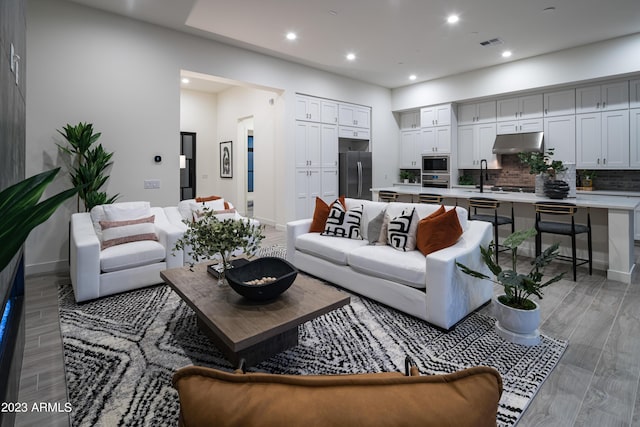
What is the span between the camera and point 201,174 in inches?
353

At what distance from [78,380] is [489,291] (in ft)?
10.5

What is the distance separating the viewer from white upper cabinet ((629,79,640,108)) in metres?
5.60

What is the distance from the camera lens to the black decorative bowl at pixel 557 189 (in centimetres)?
434

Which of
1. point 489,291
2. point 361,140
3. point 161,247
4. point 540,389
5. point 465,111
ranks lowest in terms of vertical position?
point 540,389

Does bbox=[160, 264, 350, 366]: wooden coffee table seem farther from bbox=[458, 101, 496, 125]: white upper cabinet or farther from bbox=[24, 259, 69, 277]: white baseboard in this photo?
bbox=[458, 101, 496, 125]: white upper cabinet

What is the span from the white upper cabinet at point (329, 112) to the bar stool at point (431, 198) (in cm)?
280

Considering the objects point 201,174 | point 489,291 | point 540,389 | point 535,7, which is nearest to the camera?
point 540,389

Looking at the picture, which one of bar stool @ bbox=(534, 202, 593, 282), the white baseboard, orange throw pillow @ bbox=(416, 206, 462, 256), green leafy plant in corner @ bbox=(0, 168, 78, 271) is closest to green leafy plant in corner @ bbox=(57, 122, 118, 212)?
the white baseboard

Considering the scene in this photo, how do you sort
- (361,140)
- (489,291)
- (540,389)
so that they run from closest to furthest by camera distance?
(540,389), (489,291), (361,140)

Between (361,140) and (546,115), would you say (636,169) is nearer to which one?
(546,115)

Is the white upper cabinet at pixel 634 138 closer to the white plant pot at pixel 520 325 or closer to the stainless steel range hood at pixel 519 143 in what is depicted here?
the stainless steel range hood at pixel 519 143

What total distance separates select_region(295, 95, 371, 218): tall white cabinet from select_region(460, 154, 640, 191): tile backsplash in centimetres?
292

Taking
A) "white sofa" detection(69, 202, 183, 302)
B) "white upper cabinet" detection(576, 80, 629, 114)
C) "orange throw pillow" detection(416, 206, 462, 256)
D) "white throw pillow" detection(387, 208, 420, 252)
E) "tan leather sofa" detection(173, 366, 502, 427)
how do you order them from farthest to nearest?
"white upper cabinet" detection(576, 80, 629, 114), "white throw pillow" detection(387, 208, 420, 252), "white sofa" detection(69, 202, 183, 302), "orange throw pillow" detection(416, 206, 462, 256), "tan leather sofa" detection(173, 366, 502, 427)

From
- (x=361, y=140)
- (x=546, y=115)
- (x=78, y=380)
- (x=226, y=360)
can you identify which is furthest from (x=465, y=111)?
(x=78, y=380)
